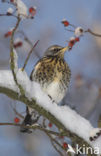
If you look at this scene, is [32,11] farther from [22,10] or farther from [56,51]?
[56,51]

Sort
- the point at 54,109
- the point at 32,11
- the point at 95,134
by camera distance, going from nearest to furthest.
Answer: the point at 95,134, the point at 54,109, the point at 32,11

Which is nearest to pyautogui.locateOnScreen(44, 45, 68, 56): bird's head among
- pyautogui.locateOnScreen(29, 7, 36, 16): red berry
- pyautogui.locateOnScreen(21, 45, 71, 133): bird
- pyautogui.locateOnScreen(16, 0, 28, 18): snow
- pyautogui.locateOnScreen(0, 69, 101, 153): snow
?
pyautogui.locateOnScreen(21, 45, 71, 133): bird

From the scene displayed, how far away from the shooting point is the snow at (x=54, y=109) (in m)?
3.18

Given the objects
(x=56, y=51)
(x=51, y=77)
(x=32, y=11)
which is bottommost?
(x=51, y=77)

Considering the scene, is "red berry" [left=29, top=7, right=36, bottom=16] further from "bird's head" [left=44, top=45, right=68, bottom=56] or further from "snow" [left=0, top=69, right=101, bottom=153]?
"bird's head" [left=44, top=45, right=68, bottom=56]

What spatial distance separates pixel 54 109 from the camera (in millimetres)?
3387

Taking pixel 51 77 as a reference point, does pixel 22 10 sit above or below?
above

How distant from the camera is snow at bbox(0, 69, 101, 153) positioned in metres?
3.18

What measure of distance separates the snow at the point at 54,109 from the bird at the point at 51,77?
1.06 metres

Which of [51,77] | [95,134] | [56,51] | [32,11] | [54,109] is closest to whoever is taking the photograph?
[95,134]

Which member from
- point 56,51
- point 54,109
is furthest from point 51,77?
point 54,109

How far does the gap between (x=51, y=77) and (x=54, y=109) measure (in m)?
1.30

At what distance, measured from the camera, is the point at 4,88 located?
10.5 ft

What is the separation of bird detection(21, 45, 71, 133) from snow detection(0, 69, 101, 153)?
3.49 feet
